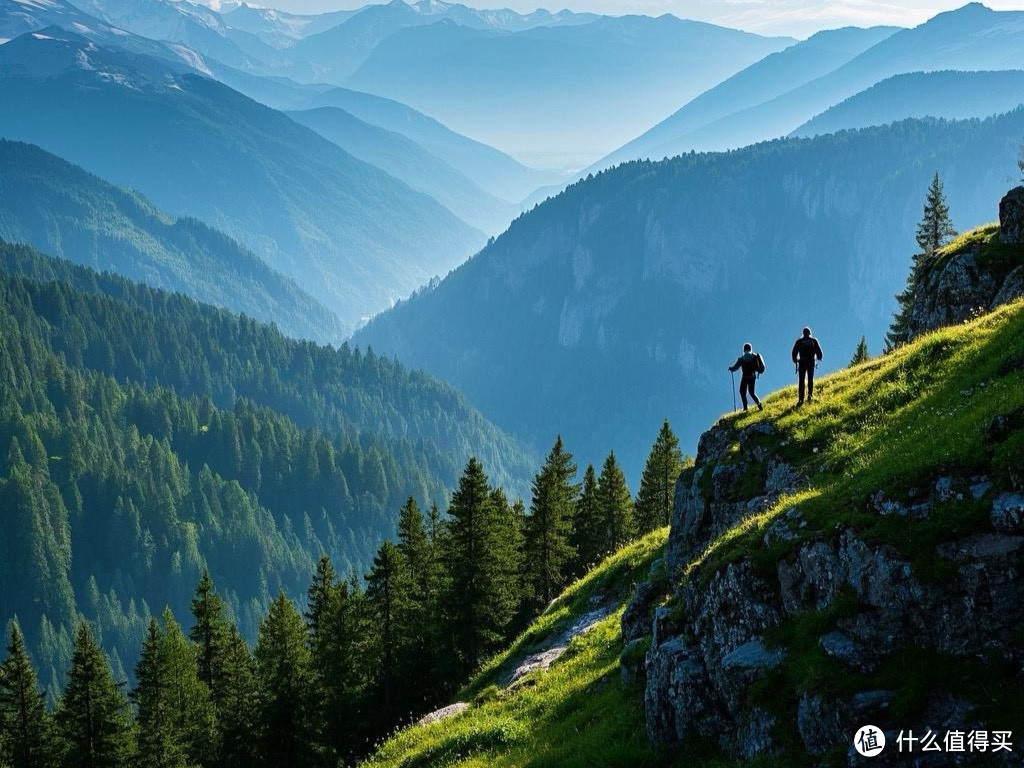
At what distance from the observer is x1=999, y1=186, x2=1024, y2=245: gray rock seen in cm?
2997

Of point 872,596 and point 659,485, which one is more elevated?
point 659,485

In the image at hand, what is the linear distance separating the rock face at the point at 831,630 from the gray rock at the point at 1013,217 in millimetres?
19102

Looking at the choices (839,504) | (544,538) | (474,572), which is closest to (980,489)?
(839,504)

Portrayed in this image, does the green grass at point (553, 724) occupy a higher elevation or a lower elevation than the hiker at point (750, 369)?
lower

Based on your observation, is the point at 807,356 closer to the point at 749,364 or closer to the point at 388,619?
Answer: the point at 749,364

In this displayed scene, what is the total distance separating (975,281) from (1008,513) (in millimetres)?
20299

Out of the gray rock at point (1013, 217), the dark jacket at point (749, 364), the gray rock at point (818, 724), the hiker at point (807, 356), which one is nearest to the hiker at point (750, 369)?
the dark jacket at point (749, 364)

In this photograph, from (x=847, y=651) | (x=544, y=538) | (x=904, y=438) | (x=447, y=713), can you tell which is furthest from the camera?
(x=544, y=538)

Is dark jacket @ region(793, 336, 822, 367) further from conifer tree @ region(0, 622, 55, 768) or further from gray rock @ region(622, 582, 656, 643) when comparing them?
conifer tree @ region(0, 622, 55, 768)

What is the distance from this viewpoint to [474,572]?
4706 centimetres

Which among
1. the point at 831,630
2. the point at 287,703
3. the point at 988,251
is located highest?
the point at 988,251

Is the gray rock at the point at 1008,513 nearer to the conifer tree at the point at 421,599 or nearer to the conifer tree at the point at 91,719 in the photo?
the conifer tree at the point at 421,599

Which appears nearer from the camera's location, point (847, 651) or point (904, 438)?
point (847, 651)

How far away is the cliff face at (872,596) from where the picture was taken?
45.9ft
